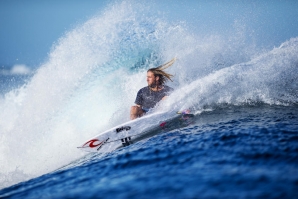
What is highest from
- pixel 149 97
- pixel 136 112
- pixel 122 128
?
pixel 149 97

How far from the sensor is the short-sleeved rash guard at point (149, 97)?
7812 mm

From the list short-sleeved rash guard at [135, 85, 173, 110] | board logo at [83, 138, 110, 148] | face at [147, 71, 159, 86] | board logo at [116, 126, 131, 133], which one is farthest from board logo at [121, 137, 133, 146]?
face at [147, 71, 159, 86]

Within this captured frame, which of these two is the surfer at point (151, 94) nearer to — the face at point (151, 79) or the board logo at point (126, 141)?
the face at point (151, 79)

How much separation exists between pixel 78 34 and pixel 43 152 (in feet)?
24.6

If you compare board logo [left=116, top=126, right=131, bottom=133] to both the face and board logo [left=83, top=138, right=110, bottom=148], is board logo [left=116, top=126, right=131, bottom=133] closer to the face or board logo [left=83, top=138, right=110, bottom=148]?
board logo [left=83, top=138, right=110, bottom=148]

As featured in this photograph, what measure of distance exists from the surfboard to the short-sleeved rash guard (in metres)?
0.79

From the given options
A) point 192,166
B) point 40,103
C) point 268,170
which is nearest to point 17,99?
point 40,103

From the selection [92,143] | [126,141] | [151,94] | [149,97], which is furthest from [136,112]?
[92,143]

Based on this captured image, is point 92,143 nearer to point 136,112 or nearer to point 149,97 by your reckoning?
point 136,112

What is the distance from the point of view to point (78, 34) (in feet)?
42.0

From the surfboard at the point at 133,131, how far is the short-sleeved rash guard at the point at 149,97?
0.79m

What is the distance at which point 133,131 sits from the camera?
6.75 metres

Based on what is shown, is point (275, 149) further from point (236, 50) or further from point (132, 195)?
point (236, 50)

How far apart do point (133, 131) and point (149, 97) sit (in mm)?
1518
